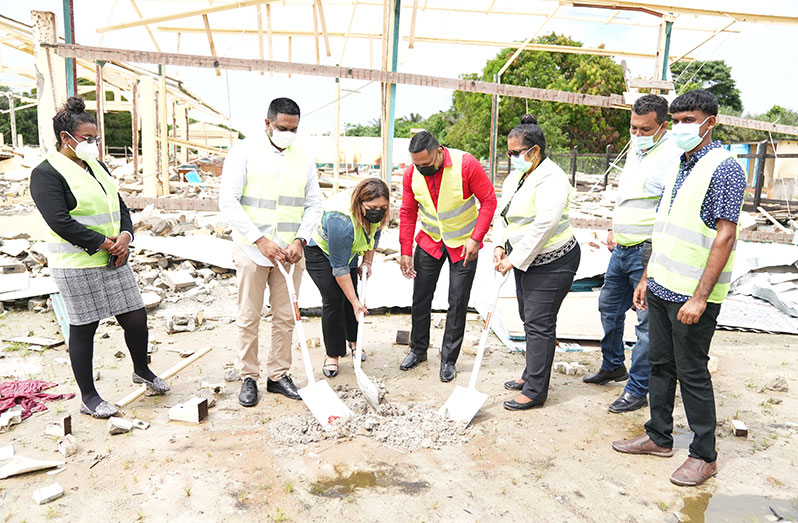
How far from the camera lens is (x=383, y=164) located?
8656 millimetres

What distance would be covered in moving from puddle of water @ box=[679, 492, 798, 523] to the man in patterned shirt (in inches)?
4.9

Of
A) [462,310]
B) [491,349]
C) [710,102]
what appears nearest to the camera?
[710,102]

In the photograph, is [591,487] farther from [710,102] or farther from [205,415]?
[205,415]

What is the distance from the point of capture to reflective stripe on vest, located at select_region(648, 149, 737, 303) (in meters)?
2.66

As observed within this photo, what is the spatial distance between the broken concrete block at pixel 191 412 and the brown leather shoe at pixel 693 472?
108 inches

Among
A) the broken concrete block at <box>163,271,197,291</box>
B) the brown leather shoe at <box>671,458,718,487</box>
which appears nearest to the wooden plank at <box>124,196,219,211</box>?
the broken concrete block at <box>163,271,197,291</box>

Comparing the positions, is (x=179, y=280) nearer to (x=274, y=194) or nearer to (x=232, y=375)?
(x=232, y=375)

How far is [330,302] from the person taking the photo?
14.1 ft

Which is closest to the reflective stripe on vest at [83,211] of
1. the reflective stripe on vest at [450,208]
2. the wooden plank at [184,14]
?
the reflective stripe on vest at [450,208]

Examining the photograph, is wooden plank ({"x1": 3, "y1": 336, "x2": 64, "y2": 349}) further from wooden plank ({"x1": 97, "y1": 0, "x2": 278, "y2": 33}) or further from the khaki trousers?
wooden plank ({"x1": 97, "y1": 0, "x2": 278, "y2": 33})

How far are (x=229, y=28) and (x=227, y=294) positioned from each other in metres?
8.79

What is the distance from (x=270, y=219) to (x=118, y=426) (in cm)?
155

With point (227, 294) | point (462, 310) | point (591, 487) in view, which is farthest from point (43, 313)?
point (591, 487)

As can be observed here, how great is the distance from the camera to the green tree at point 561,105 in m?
26.6
